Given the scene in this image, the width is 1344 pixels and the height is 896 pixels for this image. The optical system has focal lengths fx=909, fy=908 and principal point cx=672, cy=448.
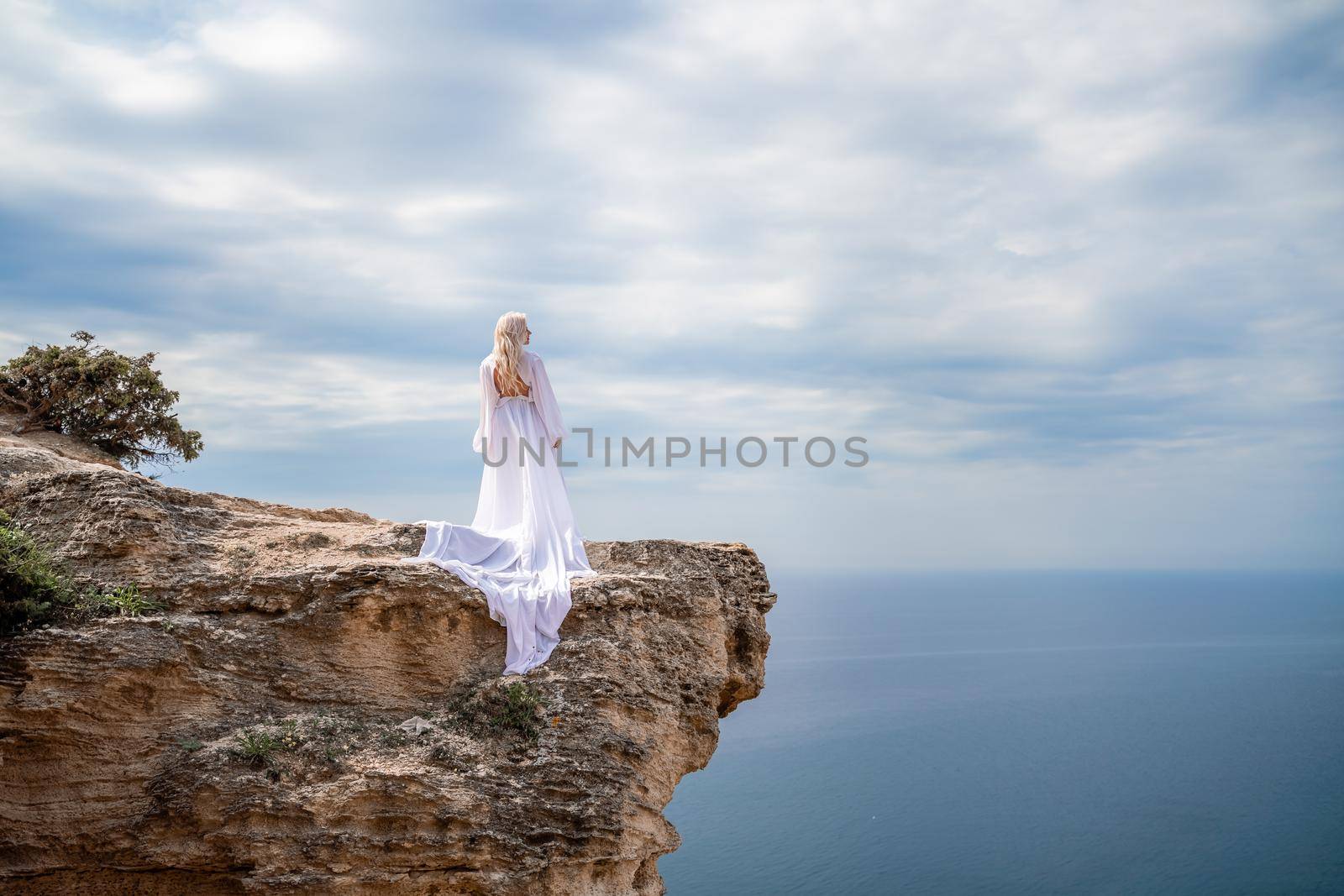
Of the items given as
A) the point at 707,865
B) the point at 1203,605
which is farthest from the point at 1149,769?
the point at 1203,605

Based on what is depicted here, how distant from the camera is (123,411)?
15781 mm

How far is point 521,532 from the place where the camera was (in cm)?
1059

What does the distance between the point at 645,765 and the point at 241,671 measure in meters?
4.07

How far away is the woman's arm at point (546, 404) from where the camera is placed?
1109cm

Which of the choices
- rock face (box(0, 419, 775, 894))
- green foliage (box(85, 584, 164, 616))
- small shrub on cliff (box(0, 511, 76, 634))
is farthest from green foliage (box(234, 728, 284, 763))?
small shrub on cliff (box(0, 511, 76, 634))

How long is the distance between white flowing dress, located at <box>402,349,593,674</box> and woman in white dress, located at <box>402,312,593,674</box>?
1 centimetres

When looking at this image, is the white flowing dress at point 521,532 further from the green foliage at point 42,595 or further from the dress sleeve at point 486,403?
the green foliage at point 42,595

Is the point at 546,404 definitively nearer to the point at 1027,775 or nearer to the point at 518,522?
the point at 518,522

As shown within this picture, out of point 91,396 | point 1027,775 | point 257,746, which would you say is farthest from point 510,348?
point 1027,775

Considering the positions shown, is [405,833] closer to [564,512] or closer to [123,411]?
[564,512]

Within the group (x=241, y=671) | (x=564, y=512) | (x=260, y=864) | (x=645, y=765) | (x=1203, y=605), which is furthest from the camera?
(x=1203, y=605)

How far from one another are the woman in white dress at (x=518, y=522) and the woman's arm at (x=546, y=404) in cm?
1

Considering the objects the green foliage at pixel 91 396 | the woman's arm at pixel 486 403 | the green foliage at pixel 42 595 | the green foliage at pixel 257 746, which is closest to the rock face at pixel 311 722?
the green foliage at pixel 257 746

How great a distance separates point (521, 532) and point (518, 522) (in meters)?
0.38
